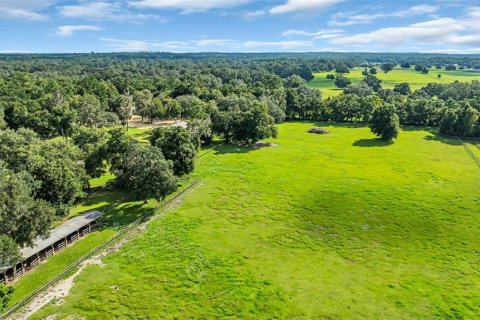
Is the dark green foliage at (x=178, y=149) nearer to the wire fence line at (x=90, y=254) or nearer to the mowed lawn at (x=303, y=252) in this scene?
the wire fence line at (x=90, y=254)

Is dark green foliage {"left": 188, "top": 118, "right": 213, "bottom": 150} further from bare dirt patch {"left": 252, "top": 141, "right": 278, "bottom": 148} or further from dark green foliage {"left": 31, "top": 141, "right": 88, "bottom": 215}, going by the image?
dark green foliage {"left": 31, "top": 141, "right": 88, "bottom": 215}

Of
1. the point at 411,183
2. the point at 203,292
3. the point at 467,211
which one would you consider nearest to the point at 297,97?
the point at 411,183

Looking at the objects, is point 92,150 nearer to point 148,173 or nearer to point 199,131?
point 148,173

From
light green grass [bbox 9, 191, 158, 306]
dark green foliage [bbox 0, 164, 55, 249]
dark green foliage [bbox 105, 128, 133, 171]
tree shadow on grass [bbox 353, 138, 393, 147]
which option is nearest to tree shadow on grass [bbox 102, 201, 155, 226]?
light green grass [bbox 9, 191, 158, 306]

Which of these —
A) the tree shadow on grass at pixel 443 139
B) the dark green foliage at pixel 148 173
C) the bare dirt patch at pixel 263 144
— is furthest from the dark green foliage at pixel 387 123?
the dark green foliage at pixel 148 173

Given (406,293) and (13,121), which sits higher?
(13,121)

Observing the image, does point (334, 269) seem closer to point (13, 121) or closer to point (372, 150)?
point (372, 150)
